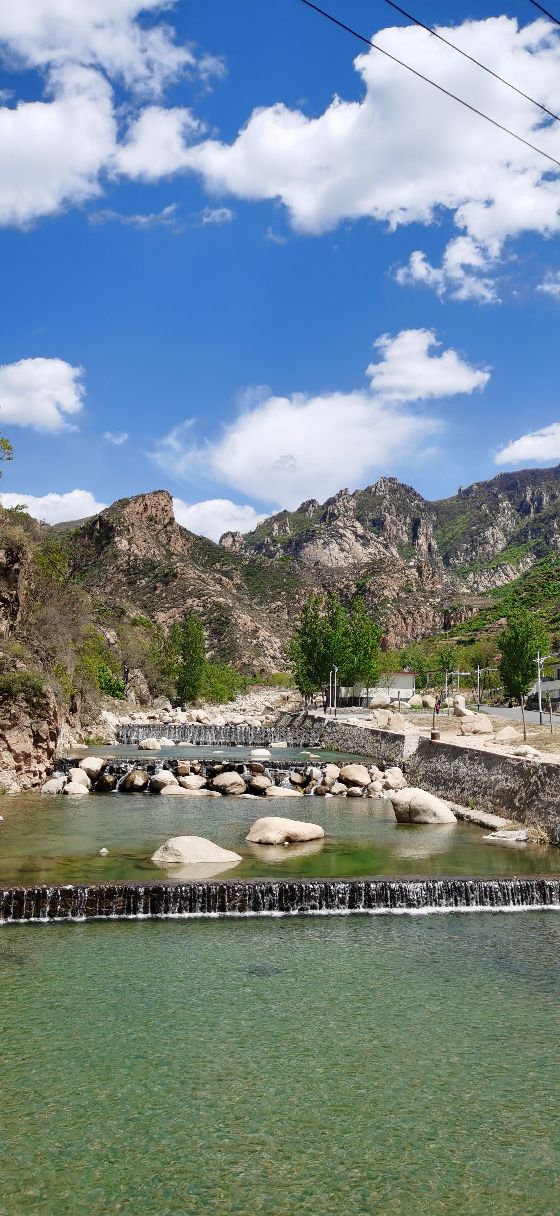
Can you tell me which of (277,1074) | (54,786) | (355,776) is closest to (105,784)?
(54,786)

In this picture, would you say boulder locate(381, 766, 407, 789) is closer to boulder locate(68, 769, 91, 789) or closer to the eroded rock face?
boulder locate(68, 769, 91, 789)

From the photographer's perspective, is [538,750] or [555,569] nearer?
[538,750]

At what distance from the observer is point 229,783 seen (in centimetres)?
3212

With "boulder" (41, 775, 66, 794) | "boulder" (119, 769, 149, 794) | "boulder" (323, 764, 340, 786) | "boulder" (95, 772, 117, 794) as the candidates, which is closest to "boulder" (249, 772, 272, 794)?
"boulder" (323, 764, 340, 786)

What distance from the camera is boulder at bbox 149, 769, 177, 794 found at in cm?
3234

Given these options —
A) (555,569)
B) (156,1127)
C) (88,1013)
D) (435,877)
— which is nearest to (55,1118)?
(156,1127)

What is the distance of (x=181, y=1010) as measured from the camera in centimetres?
1064

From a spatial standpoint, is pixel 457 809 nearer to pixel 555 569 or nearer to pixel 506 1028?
pixel 506 1028

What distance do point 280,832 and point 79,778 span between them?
13405 millimetres

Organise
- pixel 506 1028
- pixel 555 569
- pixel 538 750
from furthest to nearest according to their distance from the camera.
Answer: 1. pixel 555 569
2. pixel 538 750
3. pixel 506 1028

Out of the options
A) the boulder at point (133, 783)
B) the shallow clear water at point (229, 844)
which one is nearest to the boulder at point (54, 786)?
the shallow clear water at point (229, 844)

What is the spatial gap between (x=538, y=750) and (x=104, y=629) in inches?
2881

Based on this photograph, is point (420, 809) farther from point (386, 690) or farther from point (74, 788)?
point (386, 690)

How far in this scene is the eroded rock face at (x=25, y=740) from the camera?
30.6 m
